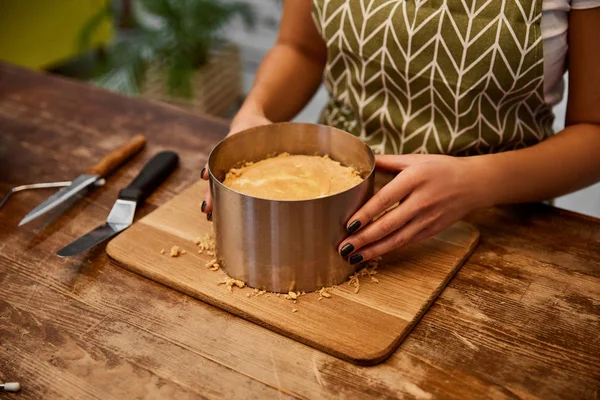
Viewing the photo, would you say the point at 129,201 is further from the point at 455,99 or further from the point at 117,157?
the point at 455,99

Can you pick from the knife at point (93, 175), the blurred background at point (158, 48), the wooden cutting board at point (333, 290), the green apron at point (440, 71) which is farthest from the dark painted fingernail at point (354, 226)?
the blurred background at point (158, 48)

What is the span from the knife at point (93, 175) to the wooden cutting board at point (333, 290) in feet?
0.60

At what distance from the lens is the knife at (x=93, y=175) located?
1207 mm

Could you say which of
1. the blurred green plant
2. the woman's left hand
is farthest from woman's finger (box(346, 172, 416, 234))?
the blurred green plant

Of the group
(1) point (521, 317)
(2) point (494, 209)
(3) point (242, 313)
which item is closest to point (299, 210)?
(3) point (242, 313)

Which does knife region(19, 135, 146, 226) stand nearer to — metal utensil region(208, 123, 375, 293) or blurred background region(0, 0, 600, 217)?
metal utensil region(208, 123, 375, 293)

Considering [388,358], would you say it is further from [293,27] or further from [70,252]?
[293,27]

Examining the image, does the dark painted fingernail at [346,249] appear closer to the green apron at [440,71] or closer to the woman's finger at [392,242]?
the woman's finger at [392,242]

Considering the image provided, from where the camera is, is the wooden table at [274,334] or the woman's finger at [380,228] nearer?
the wooden table at [274,334]

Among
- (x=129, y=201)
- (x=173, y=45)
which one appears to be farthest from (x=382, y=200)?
(x=173, y=45)

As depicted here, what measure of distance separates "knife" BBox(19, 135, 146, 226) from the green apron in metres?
0.49

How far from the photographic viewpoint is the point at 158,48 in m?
3.36

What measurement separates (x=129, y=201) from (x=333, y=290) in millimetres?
492

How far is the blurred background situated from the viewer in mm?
3301
